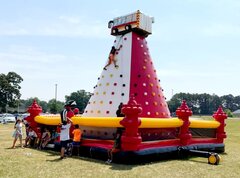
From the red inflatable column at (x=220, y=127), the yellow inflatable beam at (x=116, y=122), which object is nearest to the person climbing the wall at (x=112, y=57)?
the yellow inflatable beam at (x=116, y=122)

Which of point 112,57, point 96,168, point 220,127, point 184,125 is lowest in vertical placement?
point 96,168

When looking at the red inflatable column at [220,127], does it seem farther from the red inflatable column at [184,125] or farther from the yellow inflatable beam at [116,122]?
the red inflatable column at [184,125]

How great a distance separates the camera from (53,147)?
1142 centimetres

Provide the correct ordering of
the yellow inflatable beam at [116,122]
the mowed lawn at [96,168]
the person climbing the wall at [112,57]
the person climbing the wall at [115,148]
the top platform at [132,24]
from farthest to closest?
the top platform at [132,24] → the person climbing the wall at [112,57] → the yellow inflatable beam at [116,122] → the person climbing the wall at [115,148] → the mowed lawn at [96,168]

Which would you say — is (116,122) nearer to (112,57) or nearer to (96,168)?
(96,168)

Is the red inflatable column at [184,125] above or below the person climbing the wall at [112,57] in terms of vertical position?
below

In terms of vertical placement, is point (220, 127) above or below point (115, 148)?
above

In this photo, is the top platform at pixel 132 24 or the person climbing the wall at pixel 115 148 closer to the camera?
the person climbing the wall at pixel 115 148

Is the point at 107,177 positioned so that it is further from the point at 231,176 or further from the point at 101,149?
the point at 231,176

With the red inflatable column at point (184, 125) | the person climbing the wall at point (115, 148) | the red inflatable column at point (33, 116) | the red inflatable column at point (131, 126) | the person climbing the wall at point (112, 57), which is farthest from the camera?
the red inflatable column at point (33, 116)

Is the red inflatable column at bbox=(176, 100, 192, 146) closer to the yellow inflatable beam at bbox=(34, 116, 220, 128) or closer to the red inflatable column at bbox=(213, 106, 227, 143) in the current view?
the yellow inflatable beam at bbox=(34, 116, 220, 128)

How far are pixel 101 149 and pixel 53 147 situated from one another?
2.89 m

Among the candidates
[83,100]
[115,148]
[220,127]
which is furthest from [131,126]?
[83,100]

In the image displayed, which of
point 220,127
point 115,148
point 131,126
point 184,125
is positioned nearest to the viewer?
point 131,126
